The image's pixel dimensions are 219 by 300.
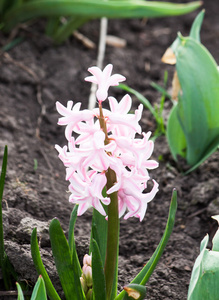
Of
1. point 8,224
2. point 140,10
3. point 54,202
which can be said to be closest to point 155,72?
point 140,10

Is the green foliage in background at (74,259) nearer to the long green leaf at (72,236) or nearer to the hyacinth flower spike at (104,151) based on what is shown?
the long green leaf at (72,236)

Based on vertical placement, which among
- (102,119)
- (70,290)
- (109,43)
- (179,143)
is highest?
(109,43)

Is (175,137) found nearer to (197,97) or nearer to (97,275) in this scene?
(197,97)

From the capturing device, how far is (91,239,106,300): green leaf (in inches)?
42.1

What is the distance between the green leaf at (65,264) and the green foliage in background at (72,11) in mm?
1654

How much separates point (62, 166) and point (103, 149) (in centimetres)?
111

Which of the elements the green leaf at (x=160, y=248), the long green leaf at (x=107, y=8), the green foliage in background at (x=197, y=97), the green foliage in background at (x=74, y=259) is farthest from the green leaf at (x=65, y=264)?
the long green leaf at (x=107, y=8)

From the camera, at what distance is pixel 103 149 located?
99 cm

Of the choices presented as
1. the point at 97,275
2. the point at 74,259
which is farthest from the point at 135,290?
the point at 74,259

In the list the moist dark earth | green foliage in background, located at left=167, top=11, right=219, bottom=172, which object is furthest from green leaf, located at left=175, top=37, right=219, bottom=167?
the moist dark earth

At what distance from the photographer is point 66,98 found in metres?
2.53

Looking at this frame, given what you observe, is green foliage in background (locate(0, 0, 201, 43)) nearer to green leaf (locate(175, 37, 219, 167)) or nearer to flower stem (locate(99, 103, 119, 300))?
green leaf (locate(175, 37, 219, 167))

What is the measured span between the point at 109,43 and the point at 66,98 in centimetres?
61

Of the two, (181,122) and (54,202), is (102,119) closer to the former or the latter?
(54,202)
